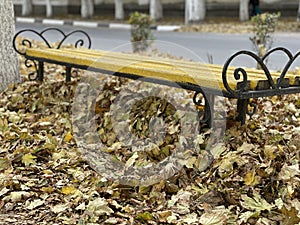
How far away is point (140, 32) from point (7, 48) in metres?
4.98

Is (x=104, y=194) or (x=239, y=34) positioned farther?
(x=239, y=34)

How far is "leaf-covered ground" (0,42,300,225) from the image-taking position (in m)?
2.71

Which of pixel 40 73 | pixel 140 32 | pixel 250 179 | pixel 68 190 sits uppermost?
pixel 140 32

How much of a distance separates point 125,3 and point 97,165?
68.5 ft

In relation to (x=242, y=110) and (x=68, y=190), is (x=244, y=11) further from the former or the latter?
(x=68, y=190)

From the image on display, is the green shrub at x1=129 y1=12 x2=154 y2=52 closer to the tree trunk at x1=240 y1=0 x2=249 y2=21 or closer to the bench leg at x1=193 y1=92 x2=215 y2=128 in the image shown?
the bench leg at x1=193 y1=92 x2=215 y2=128

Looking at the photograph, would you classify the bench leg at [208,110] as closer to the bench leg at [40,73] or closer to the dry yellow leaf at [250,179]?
the dry yellow leaf at [250,179]

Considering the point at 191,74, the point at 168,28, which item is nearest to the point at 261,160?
the point at 191,74

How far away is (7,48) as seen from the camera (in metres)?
5.21

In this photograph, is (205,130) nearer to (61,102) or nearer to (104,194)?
(104,194)

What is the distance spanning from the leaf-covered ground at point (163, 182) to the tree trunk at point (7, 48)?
1.32 meters

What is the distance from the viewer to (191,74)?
3395 mm

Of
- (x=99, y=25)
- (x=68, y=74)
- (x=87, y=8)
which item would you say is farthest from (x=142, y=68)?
(x=87, y=8)

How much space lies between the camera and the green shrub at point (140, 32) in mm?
9711
